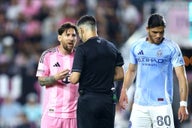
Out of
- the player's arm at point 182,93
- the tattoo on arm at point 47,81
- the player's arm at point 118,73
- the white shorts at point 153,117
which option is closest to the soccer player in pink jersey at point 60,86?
the tattoo on arm at point 47,81

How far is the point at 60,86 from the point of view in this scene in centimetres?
1227

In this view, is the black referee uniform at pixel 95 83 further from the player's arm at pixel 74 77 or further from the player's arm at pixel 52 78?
the player's arm at pixel 52 78

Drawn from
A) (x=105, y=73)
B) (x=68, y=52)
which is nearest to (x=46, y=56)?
(x=68, y=52)

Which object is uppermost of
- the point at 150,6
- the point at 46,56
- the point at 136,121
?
the point at 150,6

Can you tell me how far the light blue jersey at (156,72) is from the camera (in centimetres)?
1212

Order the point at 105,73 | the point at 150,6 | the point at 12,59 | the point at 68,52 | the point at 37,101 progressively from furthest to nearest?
the point at 12,59
the point at 37,101
the point at 150,6
the point at 68,52
the point at 105,73

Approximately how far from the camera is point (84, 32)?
11.7m

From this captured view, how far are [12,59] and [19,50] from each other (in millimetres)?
566

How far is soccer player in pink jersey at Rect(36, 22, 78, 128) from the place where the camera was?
12227 millimetres

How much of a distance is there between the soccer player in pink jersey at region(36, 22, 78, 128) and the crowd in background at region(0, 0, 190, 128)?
806 centimetres

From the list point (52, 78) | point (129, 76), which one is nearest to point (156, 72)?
point (129, 76)

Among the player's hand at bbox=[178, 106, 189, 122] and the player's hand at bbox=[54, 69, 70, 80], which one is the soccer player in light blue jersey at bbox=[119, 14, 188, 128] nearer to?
the player's hand at bbox=[178, 106, 189, 122]

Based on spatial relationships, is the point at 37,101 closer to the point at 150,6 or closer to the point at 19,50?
the point at 19,50

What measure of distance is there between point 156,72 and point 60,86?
51.6 inches
